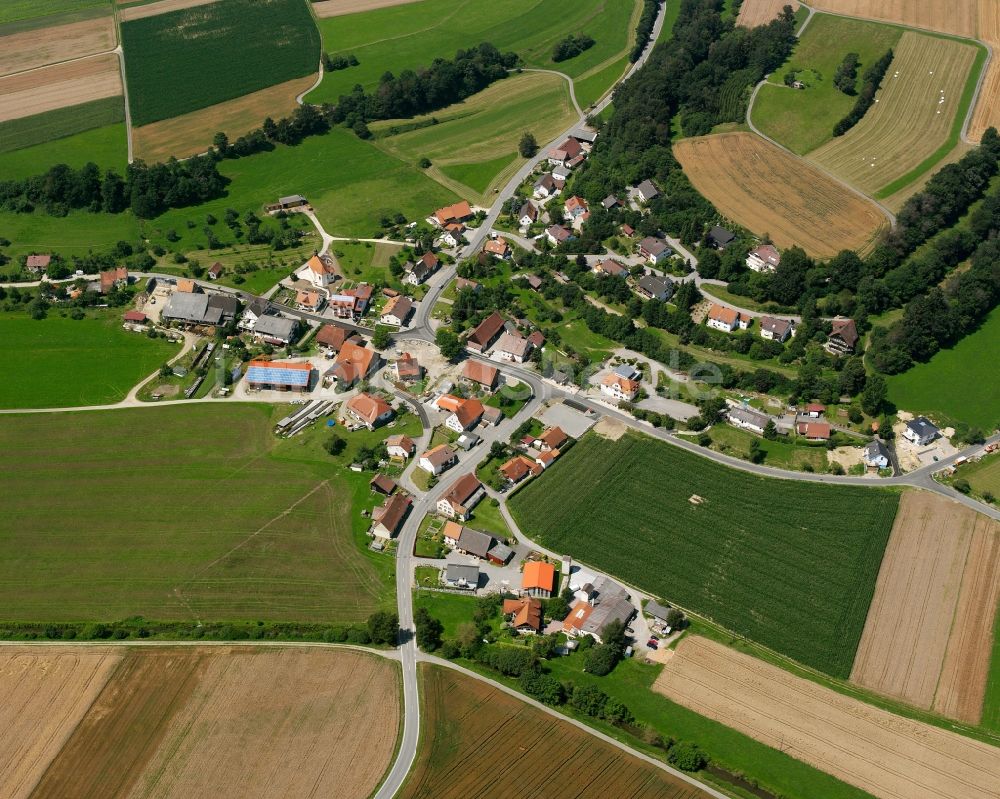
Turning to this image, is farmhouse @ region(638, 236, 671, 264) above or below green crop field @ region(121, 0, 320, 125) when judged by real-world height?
below

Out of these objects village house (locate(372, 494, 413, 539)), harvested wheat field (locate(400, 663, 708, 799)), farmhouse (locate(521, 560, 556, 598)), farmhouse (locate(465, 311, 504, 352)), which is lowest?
harvested wheat field (locate(400, 663, 708, 799))

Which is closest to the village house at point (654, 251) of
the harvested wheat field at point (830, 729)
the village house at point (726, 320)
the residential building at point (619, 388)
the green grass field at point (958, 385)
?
the village house at point (726, 320)

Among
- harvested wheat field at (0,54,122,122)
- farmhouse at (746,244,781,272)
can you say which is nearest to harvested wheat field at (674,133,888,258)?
farmhouse at (746,244,781,272)

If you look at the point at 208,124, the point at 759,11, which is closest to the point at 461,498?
the point at 208,124

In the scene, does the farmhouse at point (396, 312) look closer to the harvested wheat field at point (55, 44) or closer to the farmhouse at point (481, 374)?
the farmhouse at point (481, 374)

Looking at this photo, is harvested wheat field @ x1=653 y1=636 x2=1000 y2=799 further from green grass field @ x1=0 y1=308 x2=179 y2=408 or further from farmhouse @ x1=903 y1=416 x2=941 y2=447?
green grass field @ x1=0 y1=308 x2=179 y2=408

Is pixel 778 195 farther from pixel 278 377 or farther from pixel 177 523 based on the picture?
pixel 177 523

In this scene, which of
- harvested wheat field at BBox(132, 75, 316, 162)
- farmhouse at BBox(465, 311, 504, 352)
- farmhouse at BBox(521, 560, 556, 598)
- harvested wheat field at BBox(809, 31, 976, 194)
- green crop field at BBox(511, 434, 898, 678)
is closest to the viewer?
green crop field at BBox(511, 434, 898, 678)
